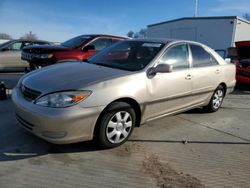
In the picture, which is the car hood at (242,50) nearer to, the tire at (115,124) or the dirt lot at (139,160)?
the dirt lot at (139,160)

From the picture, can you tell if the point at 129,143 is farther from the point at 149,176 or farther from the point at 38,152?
the point at 38,152

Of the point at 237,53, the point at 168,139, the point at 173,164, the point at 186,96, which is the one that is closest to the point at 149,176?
the point at 173,164

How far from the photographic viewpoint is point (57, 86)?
12.1ft

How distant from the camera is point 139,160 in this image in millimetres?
Result: 3781

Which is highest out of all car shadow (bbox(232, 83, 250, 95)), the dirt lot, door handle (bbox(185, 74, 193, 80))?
door handle (bbox(185, 74, 193, 80))

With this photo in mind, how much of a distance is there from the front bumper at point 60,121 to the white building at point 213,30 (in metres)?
19.5

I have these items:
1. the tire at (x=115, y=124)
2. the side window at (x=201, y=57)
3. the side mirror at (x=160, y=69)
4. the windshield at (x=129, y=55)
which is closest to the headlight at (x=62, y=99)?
the tire at (x=115, y=124)

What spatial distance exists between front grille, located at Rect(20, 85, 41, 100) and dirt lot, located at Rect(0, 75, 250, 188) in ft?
2.24

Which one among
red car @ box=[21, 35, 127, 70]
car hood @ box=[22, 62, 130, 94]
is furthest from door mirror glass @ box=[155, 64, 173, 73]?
red car @ box=[21, 35, 127, 70]

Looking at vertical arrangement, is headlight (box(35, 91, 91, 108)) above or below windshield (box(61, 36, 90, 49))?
Answer: below

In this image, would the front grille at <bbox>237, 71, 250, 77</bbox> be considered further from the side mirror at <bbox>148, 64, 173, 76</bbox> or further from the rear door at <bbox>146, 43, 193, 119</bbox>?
the side mirror at <bbox>148, 64, 173, 76</bbox>

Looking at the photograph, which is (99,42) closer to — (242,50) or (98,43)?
(98,43)

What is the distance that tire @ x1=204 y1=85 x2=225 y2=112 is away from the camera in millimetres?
6035

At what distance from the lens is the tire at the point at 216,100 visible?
6.04m
